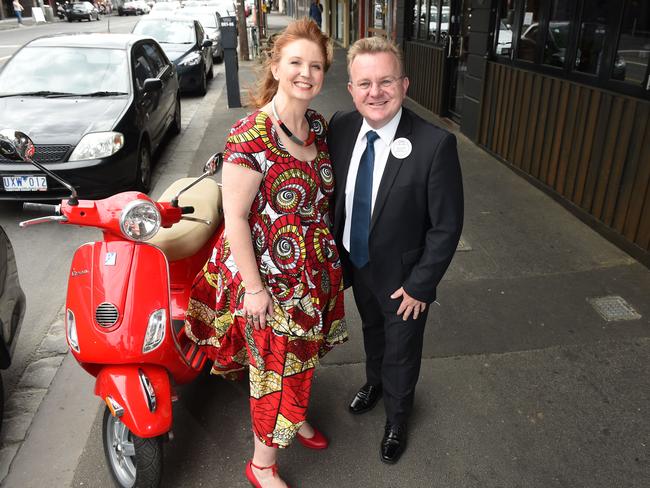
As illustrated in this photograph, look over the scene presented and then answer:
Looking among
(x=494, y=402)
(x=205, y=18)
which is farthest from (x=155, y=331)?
(x=205, y=18)

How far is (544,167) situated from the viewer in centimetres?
557

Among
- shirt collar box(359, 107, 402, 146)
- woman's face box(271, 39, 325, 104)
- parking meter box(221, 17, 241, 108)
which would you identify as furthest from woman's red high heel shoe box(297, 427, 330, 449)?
parking meter box(221, 17, 241, 108)

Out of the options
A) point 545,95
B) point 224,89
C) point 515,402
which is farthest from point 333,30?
point 515,402

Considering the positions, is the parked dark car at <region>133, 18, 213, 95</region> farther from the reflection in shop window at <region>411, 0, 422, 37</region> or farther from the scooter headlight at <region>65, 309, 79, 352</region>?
the scooter headlight at <region>65, 309, 79, 352</region>

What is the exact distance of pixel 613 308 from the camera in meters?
3.60

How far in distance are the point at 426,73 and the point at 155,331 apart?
8147 millimetres

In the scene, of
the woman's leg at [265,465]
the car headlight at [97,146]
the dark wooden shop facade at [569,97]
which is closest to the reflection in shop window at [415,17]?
the dark wooden shop facade at [569,97]

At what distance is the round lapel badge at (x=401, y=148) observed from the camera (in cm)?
194

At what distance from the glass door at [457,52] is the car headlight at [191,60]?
Result: 5.39m

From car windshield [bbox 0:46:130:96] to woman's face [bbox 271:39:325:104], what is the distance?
4820 millimetres

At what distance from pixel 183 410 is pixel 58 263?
2.36 m

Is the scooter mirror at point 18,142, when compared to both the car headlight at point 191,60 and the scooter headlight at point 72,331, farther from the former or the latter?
the car headlight at point 191,60

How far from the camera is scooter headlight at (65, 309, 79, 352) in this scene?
216cm

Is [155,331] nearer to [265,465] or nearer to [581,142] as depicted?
[265,465]
